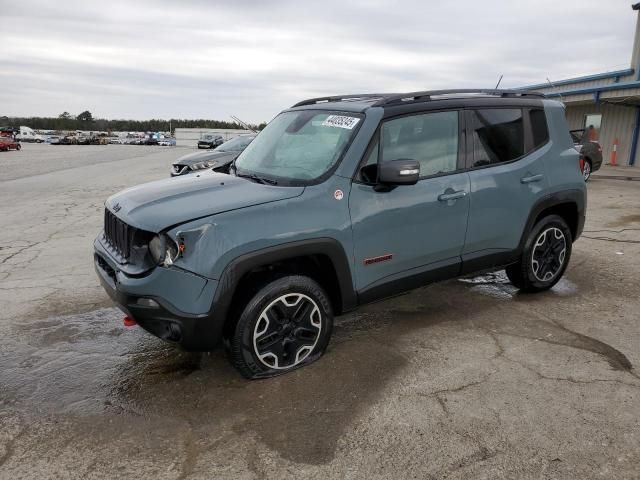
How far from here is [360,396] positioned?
3225mm

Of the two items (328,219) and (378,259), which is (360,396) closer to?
(378,259)

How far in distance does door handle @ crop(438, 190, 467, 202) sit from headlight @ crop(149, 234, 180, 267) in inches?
80.0

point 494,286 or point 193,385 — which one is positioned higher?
point 494,286

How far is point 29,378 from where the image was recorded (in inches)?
138

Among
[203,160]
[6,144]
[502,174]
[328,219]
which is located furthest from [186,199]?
[6,144]

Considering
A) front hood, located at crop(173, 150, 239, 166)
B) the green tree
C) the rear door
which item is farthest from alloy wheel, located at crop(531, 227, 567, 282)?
the green tree

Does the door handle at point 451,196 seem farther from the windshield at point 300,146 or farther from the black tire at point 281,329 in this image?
the black tire at point 281,329

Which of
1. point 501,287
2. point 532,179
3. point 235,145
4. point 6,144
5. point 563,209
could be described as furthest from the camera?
point 6,144

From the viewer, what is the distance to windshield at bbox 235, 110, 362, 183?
12.0ft

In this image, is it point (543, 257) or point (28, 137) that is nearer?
point (543, 257)

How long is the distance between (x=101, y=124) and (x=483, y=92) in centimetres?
14115

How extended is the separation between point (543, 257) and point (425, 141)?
6.31ft

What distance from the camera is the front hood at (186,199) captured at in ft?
10.2

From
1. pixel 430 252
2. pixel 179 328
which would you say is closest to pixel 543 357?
pixel 430 252
